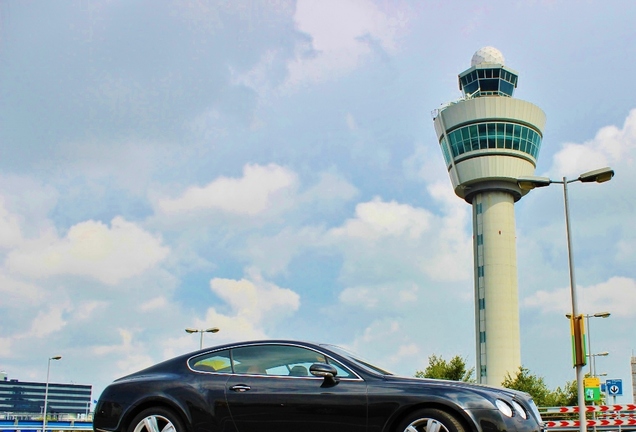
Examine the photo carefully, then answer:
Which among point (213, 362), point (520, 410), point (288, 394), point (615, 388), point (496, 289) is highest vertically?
point (496, 289)

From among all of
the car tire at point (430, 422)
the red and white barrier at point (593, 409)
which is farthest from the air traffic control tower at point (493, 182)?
the car tire at point (430, 422)

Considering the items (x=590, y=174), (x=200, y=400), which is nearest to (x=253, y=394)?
(x=200, y=400)

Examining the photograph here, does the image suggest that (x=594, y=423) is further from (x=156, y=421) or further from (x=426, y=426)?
(x=156, y=421)

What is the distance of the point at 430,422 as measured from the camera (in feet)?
23.0

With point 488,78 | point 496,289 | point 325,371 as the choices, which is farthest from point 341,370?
point 488,78

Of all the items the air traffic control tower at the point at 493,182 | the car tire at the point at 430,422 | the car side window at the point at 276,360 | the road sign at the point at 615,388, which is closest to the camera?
the car tire at the point at 430,422

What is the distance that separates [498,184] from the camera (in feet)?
236

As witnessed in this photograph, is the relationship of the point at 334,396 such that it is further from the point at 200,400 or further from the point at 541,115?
the point at 541,115

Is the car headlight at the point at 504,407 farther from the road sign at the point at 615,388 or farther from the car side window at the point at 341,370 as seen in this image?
the road sign at the point at 615,388

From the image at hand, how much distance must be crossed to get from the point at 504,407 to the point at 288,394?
2.07 m

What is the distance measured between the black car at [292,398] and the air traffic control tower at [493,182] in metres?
63.7

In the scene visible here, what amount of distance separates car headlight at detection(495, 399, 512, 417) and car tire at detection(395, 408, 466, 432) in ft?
1.34

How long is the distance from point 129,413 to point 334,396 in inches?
89.5

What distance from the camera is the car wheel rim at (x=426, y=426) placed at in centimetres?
699
